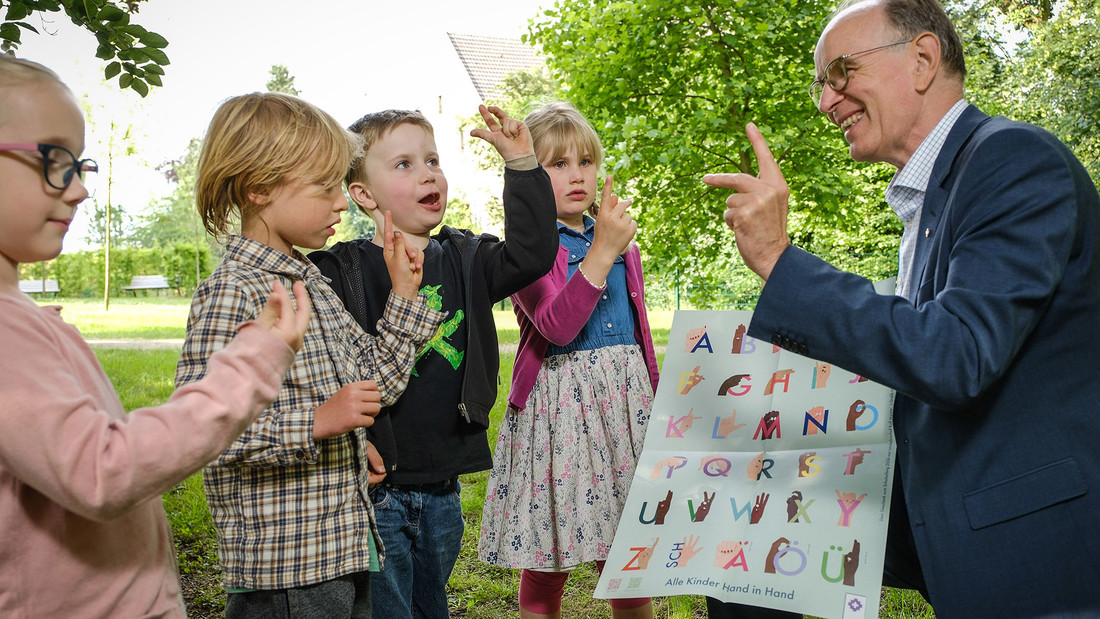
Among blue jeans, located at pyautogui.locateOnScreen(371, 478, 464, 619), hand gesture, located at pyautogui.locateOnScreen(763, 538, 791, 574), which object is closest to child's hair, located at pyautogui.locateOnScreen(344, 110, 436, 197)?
blue jeans, located at pyautogui.locateOnScreen(371, 478, 464, 619)

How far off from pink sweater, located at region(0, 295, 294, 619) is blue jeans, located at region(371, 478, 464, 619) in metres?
0.85

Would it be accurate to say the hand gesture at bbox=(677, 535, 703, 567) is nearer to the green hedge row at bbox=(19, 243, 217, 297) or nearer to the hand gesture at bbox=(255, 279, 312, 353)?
the hand gesture at bbox=(255, 279, 312, 353)

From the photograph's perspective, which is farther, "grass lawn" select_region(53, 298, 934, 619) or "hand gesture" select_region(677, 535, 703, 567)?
"grass lawn" select_region(53, 298, 934, 619)

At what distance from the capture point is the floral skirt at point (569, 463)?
2.54 m

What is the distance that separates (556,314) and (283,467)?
0.97 meters

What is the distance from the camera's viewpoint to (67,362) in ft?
3.93

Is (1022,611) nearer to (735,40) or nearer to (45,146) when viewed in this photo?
(45,146)

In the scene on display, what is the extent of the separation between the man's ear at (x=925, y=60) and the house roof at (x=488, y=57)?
90.0 ft

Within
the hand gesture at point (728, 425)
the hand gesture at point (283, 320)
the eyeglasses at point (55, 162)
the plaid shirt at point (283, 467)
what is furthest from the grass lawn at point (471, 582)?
the eyeglasses at point (55, 162)

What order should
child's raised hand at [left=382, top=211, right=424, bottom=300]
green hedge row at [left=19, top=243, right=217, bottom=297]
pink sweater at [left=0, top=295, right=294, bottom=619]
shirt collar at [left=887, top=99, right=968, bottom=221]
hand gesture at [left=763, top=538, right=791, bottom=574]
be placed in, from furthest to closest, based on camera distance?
green hedge row at [left=19, top=243, right=217, bottom=297] → child's raised hand at [left=382, top=211, right=424, bottom=300] → shirt collar at [left=887, top=99, right=968, bottom=221] → hand gesture at [left=763, top=538, right=791, bottom=574] → pink sweater at [left=0, top=295, right=294, bottom=619]

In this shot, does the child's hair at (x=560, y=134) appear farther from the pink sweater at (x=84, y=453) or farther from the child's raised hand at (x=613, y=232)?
the pink sweater at (x=84, y=453)

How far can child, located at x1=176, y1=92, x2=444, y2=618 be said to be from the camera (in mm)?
1698

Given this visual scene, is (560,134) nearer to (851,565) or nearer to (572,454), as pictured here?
(572,454)

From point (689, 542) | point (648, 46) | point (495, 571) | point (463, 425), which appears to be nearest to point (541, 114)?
point (463, 425)
